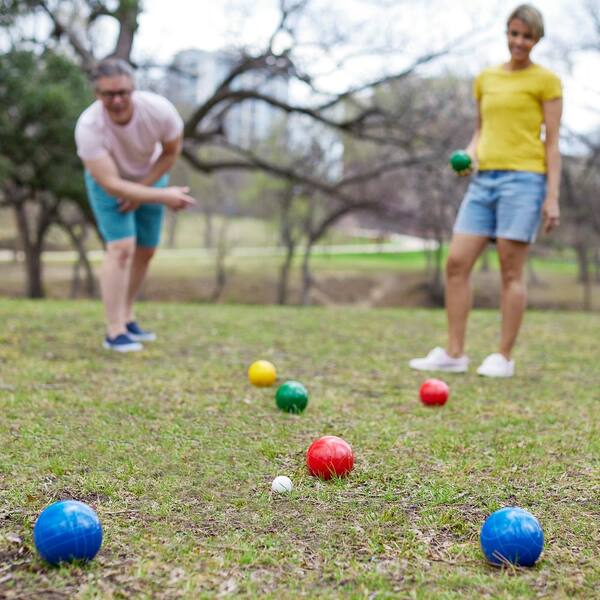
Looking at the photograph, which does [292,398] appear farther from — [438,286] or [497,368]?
[438,286]

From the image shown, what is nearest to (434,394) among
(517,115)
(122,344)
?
(517,115)

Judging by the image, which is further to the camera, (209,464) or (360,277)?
(360,277)

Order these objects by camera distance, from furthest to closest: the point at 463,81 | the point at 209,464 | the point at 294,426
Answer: the point at 463,81
the point at 294,426
the point at 209,464

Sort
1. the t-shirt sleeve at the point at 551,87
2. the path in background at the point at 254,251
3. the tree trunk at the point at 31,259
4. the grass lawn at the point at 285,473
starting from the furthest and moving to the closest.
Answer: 1. the path in background at the point at 254,251
2. the tree trunk at the point at 31,259
3. the t-shirt sleeve at the point at 551,87
4. the grass lawn at the point at 285,473

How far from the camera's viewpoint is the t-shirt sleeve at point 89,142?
14.4ft

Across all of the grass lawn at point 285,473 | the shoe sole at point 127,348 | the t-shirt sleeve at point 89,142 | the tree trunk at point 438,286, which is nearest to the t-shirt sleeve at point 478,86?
the grass lawn at point 285,473

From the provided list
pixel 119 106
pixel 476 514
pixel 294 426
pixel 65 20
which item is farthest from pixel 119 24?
pixel 476 514

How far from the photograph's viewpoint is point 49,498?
2.17m

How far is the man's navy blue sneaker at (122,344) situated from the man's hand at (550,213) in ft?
8.30

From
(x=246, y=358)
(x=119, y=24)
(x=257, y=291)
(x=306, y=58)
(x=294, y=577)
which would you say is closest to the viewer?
(x=294, y=577)

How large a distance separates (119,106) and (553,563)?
3468mm

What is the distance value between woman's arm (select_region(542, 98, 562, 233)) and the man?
2054 mm

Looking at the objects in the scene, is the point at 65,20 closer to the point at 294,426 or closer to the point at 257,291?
the point at 257,291

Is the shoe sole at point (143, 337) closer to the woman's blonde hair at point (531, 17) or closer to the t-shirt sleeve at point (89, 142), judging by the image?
the t-shirt sleeve at point (89, 142)
